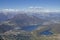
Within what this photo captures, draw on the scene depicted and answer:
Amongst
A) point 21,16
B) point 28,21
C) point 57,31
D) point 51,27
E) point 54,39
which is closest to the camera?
point 54,39

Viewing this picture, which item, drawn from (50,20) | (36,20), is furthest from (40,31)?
(36,20)

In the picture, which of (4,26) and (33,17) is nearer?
(4,26)

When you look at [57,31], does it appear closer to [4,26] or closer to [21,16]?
[4,26]

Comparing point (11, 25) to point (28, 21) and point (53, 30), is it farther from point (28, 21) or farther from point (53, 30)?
point (53, 30)

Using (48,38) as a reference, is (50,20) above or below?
above

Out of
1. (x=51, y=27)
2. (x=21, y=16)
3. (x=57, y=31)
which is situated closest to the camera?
(x=57, y=31)

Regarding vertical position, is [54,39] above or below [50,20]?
below

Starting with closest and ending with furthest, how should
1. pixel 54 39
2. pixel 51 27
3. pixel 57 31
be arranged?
pixel 54 39 < pixel 57 31 < pixel 51 27

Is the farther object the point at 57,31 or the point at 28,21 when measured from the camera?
the point at 28,21

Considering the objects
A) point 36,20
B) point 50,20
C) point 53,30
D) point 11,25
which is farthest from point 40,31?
point 36,20
